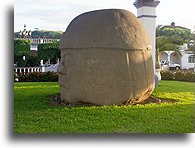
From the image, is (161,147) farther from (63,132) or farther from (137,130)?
(63,132)

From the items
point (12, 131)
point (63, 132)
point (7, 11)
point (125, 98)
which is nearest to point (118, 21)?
point (125, 98)

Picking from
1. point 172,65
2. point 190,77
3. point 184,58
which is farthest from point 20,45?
point 184,58

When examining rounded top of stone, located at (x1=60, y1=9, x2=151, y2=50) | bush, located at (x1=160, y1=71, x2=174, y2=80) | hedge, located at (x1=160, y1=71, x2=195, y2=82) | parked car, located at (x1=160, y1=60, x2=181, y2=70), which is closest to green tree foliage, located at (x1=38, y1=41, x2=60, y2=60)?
bush, located at (x1=160, y1=71, x2=174, y2=80)

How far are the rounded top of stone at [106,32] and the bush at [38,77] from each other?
5.85m

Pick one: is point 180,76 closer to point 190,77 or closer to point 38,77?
point 190,77

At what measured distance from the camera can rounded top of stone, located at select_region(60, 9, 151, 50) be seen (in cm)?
533

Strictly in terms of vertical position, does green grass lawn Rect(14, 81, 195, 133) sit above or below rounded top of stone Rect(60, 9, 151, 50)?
below

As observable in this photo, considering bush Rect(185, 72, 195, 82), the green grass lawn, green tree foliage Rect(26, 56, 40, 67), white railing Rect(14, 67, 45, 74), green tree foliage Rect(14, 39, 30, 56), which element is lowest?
the green grass lawn

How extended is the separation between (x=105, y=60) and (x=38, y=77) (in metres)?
6.86

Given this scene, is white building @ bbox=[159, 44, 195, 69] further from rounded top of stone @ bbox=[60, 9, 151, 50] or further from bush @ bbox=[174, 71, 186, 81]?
rounded top of stone @ bbox=[60, 9, 151, 50]

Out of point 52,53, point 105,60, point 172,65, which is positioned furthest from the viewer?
point 172,65

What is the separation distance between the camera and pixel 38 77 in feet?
37.5

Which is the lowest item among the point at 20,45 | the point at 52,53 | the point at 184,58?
the point at 20,45

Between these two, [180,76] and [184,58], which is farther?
[184,58]
